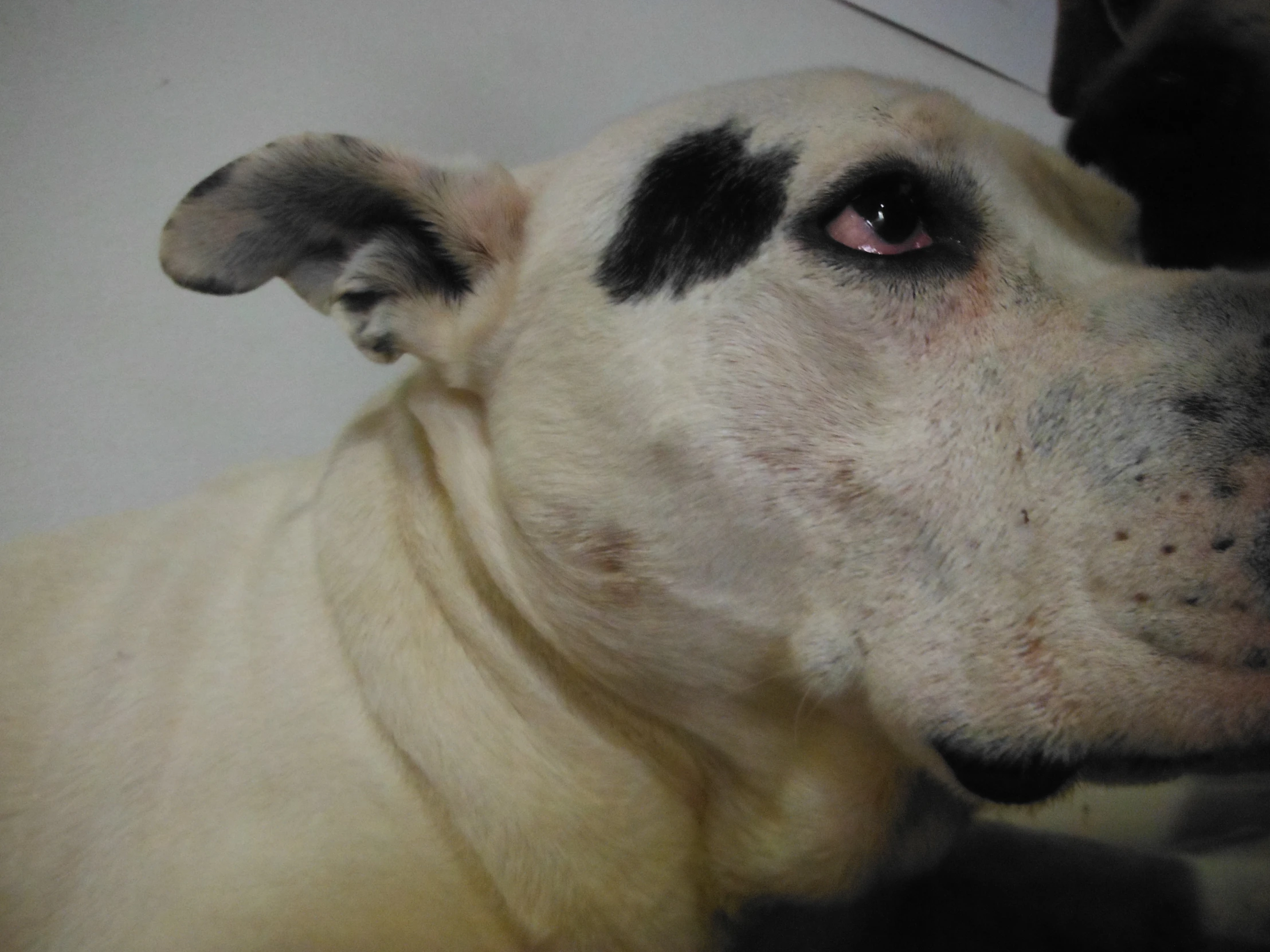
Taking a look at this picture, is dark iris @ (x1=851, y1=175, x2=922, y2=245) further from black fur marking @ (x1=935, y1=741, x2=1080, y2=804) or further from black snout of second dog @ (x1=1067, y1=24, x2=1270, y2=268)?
black fur marking @ (x1=935, y1=741, x2=1080, y2=804)

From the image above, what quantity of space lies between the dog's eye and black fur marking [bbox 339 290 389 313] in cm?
61

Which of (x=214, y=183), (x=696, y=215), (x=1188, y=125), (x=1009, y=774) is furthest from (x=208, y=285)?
(x=1188, y=125)

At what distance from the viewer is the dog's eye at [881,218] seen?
89 cm

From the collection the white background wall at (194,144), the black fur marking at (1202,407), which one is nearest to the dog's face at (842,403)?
the black fur marking at (1202,407)

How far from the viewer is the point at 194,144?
1.63 metres

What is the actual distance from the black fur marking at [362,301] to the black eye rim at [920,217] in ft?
1.88

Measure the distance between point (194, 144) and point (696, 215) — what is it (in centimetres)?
128

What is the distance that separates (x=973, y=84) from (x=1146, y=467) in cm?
180

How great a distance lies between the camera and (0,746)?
105 cm

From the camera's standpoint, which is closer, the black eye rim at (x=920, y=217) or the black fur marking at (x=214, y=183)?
the black eye rim at (x=920, y=217)

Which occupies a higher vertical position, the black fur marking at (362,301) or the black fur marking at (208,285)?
the black fur marking at (208,285)

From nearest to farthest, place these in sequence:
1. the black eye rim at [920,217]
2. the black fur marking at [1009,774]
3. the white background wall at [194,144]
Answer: the black fur marking at [1009,774]
the black eye rim at [920,217]
the white background wall at [194,144]

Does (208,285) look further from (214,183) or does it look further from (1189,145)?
(1189,145)

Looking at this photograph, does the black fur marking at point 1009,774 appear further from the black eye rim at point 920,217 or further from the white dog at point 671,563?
the black eye rim at point 920,217
